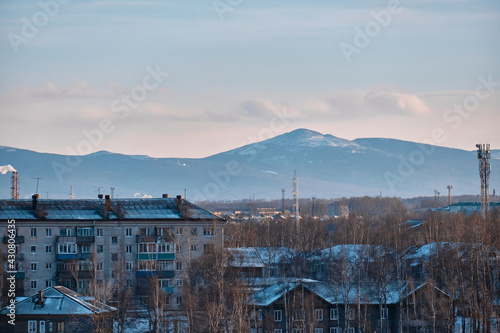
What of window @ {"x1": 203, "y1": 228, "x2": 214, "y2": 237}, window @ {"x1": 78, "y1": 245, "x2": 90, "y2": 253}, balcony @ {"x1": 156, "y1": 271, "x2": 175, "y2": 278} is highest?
window @ {"x1": 203, "y1": 228, "x2": 214, "y2": 237}

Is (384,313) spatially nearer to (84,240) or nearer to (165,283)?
(165,283)

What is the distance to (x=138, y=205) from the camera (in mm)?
49531

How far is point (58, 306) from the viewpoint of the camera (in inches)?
1417

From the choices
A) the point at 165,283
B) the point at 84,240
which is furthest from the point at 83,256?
the point at 165,283

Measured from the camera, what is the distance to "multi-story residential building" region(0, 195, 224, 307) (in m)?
46.5

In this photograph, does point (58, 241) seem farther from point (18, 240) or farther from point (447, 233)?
point (447, 233)

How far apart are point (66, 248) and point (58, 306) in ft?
37.8

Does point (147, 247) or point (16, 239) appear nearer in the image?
point (16, 239)

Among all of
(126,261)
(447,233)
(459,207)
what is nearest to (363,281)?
(126,261)

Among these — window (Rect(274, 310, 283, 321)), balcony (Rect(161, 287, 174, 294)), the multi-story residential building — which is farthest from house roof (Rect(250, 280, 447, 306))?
the multi-story residential building

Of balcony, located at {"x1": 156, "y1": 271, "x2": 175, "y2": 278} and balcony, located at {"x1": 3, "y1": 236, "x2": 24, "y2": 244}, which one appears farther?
balcony, located at {"x1": 156, "y1": 271, "x2": 175, "y2": 278}

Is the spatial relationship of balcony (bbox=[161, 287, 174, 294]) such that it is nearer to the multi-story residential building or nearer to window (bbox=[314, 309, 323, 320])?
the multi-story residential building

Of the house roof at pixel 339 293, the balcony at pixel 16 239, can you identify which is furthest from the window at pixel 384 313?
the balcony at pixel 16 239

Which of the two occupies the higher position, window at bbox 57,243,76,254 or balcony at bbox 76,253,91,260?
window at bbox 57,243,76,254
